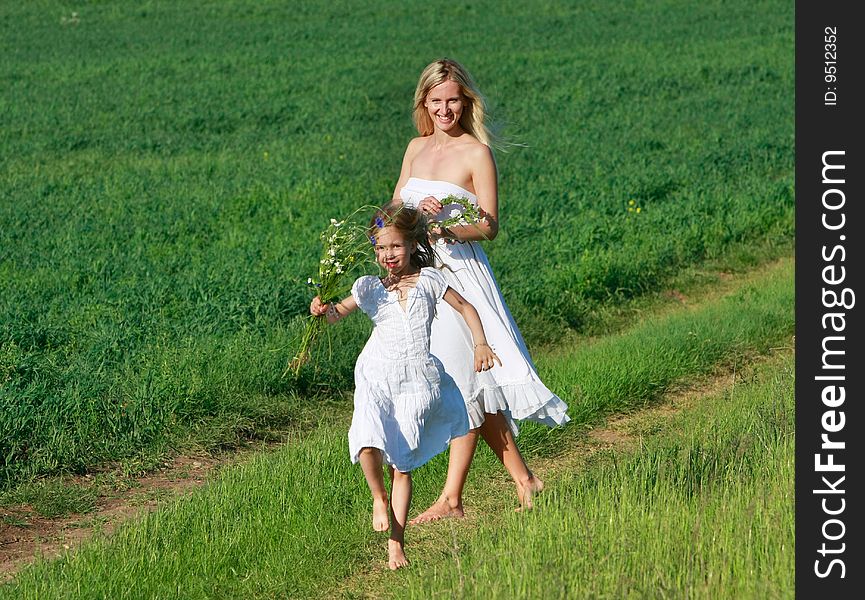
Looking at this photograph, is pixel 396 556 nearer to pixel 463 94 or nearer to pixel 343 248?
pixel 343 248

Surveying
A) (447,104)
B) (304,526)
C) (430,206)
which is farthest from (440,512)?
(447,104)

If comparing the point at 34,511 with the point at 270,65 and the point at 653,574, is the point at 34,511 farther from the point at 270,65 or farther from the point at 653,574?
the point at 270,65

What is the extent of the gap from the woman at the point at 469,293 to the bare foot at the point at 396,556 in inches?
26.1

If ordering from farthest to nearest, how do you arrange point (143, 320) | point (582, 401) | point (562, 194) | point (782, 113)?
1. point (782, 113)
2. point (562, 194)
3. point (143, 320)
4. point (582, 401)

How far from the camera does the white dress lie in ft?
19.2

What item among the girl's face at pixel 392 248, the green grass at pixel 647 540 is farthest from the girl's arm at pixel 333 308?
the green grass at pixel 647 540

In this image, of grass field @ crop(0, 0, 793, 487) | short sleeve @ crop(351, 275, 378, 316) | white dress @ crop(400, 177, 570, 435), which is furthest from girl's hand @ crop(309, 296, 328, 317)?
grass field @ crop(0, 0, 793, 487)

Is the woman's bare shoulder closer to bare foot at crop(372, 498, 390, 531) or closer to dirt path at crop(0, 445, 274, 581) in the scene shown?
bare foot at crop(372, 498, 390, 531)

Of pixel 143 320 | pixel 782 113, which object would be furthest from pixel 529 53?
pixel 143 320

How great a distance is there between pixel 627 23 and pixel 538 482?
32.5 meters

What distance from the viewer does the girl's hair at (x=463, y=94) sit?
5855 millimetres

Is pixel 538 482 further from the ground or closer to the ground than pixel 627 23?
closer to the ground

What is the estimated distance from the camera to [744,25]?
115ft
